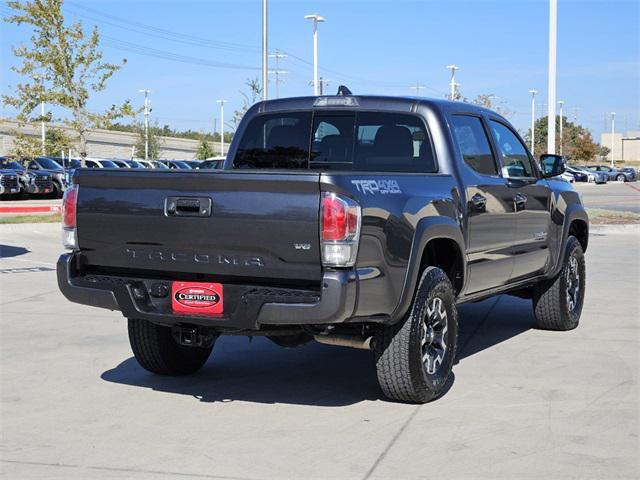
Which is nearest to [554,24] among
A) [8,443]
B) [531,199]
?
[531,199]

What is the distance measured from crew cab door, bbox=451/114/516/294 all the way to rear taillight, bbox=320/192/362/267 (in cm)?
171

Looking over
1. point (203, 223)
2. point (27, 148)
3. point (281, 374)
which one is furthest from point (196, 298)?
point (27, 148)

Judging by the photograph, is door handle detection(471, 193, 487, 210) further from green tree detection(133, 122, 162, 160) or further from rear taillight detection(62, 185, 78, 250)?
green tree detection(133, 122, 162, 160)

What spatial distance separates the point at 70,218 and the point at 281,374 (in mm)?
2015

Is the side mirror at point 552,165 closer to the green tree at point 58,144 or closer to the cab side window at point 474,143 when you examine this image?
the cab side window at point 474,143

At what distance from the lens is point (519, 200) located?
7.66 m

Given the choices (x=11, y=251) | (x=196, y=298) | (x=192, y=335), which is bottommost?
(x=11, y=251)

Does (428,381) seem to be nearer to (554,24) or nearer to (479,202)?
(479,202)

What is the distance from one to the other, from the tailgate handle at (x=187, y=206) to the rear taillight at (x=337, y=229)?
0.73 meters

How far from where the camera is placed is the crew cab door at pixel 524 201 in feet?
25.0

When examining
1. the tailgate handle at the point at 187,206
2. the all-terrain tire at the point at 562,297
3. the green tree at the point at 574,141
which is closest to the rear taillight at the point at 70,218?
the tailgate handle at the point at 187,206

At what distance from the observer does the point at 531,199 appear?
7.95 meters

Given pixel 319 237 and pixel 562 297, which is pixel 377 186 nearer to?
pixel 319 237

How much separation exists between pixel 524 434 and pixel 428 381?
0.84 m
